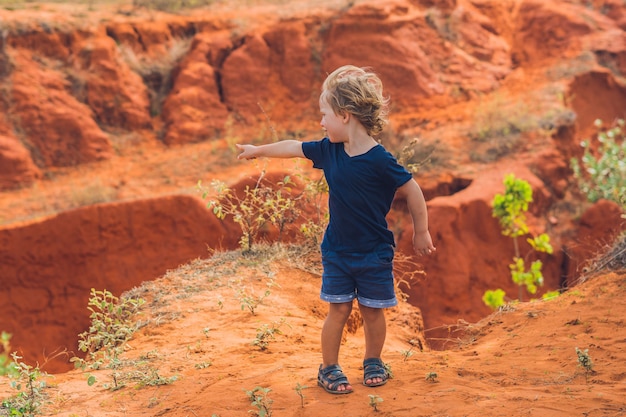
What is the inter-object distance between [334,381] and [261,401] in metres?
0.36

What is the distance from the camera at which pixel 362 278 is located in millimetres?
3529

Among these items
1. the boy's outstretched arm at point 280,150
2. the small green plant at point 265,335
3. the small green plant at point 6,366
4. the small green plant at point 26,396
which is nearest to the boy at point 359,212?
the boy's outstretched arm at point 280,150

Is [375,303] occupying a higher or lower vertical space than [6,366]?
higher

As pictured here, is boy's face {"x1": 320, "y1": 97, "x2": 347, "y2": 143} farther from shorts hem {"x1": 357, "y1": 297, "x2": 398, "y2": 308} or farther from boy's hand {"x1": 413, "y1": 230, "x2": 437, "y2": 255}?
shorts hem {"x1": 357, "y1": 297, "x2": 398, "y2": 308}

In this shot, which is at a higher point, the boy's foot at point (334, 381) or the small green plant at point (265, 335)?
the boy's foot at point (334, 381)

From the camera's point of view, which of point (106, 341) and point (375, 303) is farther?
point (106, 341)

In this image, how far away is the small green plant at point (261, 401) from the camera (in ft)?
10.8

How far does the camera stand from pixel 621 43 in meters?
13.4

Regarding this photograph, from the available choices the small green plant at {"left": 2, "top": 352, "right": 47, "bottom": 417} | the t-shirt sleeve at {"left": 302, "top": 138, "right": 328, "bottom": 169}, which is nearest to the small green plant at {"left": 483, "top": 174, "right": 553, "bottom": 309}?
the t-shirt sleeve at {"left": 302, "top": 138, "right": 328, "bottom": 169}

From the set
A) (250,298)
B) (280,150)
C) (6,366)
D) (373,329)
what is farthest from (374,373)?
(6,366)

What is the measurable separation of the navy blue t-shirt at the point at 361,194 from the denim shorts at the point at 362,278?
1.6 inches

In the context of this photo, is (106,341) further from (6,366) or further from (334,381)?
(6,366)

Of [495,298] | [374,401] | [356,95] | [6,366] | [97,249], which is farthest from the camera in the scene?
[97,249]

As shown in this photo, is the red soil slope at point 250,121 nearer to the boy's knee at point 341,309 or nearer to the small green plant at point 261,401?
the small green plant at point 261,401
